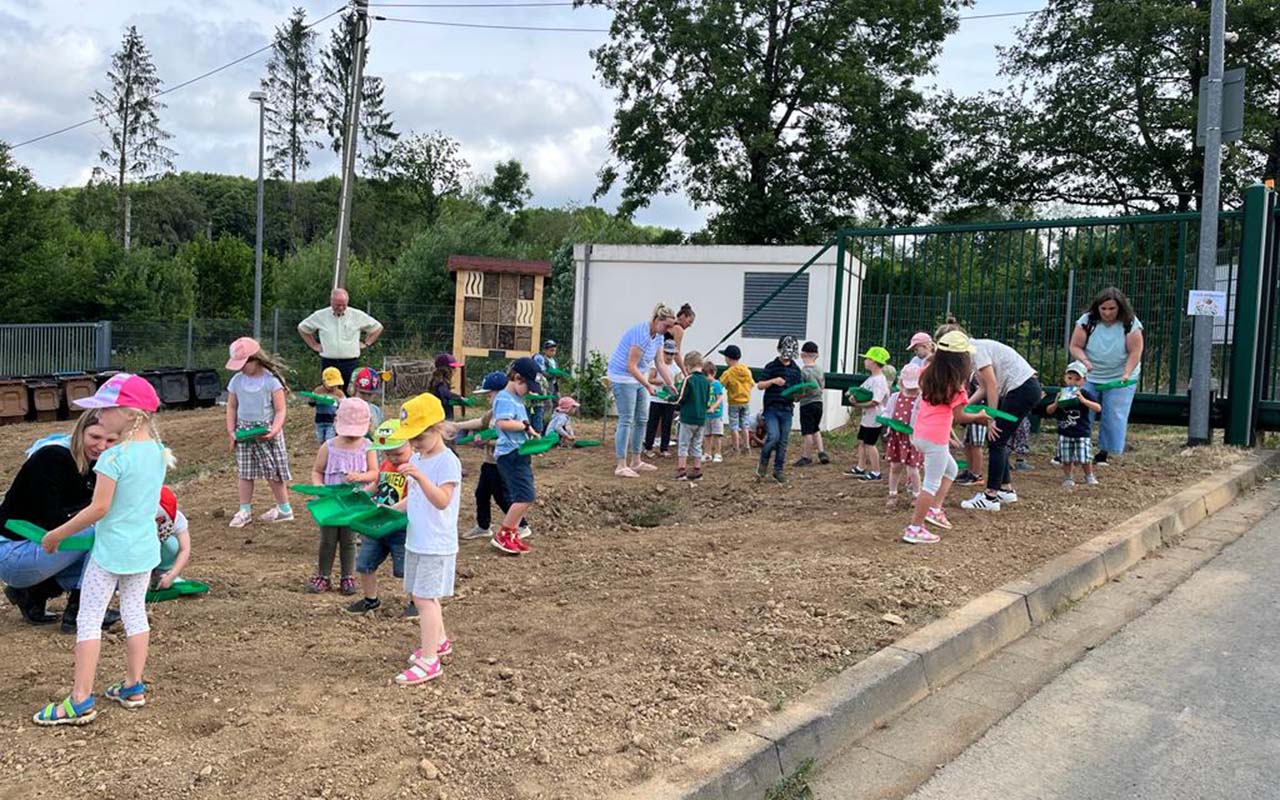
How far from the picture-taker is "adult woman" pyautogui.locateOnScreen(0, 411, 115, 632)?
451 centimetres

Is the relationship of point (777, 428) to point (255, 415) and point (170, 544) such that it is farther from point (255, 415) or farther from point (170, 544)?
point (170, 544)

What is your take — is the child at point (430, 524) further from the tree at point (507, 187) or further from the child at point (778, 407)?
the tree at point (507, 187)

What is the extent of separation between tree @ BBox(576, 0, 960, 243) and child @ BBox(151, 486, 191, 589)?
2613 cm

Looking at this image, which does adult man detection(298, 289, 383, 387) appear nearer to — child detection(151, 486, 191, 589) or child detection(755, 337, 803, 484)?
child detection(755, 337, 803, 484)

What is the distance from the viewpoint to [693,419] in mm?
10047

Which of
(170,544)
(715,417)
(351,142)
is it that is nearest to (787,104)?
(351,142)

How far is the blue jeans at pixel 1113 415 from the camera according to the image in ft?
29.6

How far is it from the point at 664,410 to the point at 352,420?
6.33 m

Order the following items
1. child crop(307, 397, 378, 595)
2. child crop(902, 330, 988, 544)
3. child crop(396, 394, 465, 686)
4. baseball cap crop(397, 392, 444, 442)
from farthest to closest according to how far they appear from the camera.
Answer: child crop(902, 330, 988, 544), child crop(307, 397, 378, 595), baseball cap crop(397, 392, 444, 442), child crop(396, 394, 465, 686)

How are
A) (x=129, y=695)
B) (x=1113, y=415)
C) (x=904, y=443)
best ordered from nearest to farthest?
(x=129, y=695) → (x=904, y=443) → (x=1113, y=415)

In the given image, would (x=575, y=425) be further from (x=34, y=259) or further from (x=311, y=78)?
(x=311, y=78)

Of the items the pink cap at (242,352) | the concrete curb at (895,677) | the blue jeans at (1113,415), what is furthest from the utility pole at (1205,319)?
the pink cap at (242,352)

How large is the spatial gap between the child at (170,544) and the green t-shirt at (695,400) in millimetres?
5494

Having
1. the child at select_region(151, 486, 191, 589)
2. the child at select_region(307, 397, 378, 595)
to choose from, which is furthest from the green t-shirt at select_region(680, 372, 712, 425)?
the child at select_region(151, 486, 191, 589)
